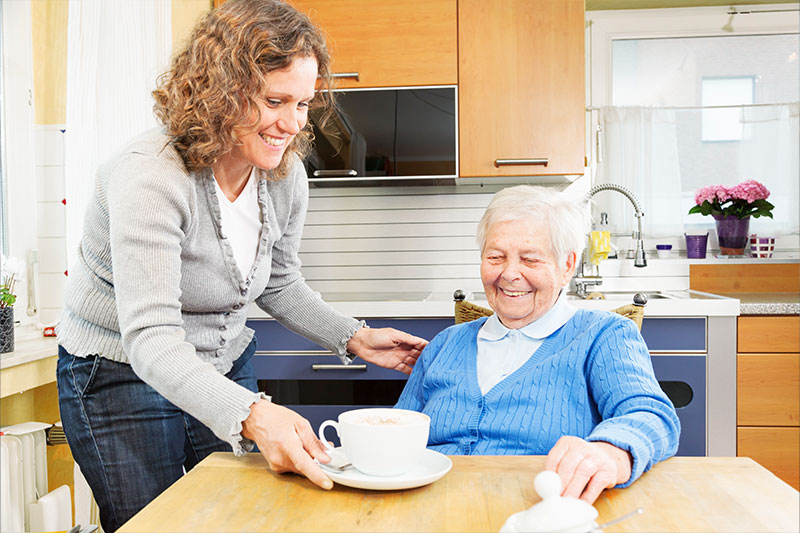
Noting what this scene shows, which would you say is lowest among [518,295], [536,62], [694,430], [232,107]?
[694,430]

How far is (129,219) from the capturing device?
1.12 metres

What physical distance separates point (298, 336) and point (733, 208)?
2.08 metres

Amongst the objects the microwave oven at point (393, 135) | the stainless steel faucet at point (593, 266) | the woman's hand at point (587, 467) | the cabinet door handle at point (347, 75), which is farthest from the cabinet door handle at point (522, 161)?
the woman's hand at point (587, 467)

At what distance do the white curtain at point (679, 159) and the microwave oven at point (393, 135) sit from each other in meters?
0.97

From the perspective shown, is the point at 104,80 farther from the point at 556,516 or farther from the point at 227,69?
the point at 556,516

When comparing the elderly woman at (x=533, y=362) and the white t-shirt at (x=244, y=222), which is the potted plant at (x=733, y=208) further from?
the white t-shirt at (x=244, y=222)

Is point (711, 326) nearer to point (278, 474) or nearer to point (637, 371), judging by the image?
point (637, 371)

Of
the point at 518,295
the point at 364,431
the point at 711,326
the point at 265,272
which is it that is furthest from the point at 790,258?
the point at 364,431

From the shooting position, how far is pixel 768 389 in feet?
8.21

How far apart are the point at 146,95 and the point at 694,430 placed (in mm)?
2228

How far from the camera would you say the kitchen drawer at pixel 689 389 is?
→ 2520mm

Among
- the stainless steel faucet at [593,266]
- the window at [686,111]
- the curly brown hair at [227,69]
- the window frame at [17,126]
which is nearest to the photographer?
the curly brown hair at [227,69]

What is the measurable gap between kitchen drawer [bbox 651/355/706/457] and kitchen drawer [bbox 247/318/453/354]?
80 cm

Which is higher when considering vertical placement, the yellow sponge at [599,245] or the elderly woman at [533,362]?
the yellow sponge at [599,245]
